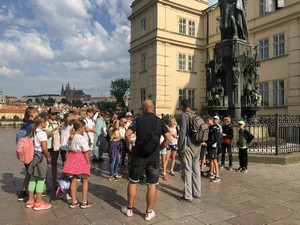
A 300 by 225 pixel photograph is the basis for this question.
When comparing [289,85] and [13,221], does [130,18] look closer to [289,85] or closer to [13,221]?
[289,85]

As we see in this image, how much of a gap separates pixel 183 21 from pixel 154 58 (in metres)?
5.47

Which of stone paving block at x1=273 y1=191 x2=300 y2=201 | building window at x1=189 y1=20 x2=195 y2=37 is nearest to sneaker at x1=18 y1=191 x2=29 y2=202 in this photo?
stone paving block at x1=273 y1=191 x2=300 y2=201

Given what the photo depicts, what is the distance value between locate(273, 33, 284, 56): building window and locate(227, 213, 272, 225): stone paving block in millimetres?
20698

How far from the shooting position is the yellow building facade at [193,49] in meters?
22.1

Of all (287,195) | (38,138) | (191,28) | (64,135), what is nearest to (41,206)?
(38,138)

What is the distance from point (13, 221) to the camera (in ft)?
15.2

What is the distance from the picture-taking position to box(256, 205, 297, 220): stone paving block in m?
5.01

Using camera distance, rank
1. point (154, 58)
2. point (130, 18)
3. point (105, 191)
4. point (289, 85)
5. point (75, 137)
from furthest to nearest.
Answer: point (130, 18)
point (154, 58)
point (289, 85)
point (105, 191)
point (75, 137)

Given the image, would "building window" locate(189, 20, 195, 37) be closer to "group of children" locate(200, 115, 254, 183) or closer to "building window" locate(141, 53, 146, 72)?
"building window" locate(141, 53, 146, 72)

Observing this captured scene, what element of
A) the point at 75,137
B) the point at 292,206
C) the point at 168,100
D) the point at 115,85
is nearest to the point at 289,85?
the point at 168,100

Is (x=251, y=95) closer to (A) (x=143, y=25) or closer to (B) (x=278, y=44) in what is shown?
(B) (x=278, y=44)

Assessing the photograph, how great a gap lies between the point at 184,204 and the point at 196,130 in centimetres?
146

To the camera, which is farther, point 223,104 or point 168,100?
point 168,100

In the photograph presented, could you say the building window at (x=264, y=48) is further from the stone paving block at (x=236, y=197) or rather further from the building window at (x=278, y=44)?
the stone paving block at (x=236, y=197)
